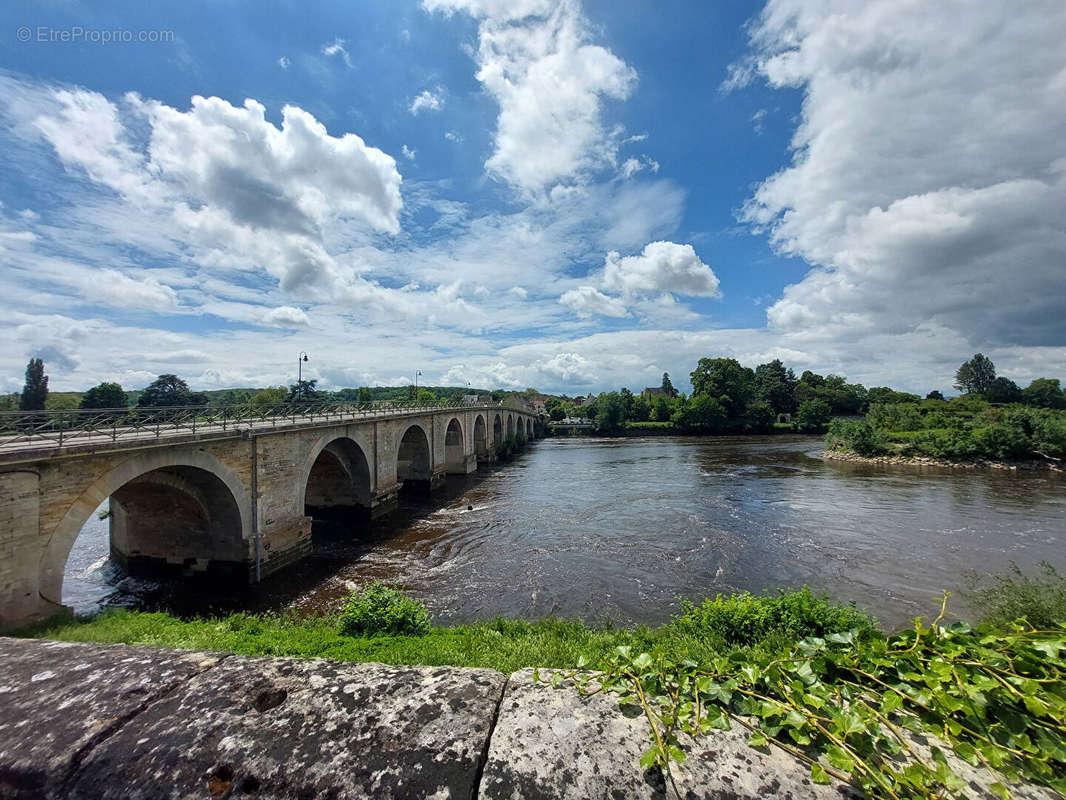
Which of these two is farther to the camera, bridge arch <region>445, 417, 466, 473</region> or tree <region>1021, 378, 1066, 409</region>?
tree <region>1021, 378, 1066, 409</region>

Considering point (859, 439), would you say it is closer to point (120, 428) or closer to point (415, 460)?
point (415, 460)

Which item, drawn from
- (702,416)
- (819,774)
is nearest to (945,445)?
(702,416)

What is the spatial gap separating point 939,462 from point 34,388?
9320 cm

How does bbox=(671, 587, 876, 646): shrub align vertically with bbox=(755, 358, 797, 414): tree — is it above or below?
below

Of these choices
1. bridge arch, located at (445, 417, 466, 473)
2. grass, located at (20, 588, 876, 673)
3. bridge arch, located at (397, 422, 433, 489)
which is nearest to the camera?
grass, located at (20, 588, 876, 673)

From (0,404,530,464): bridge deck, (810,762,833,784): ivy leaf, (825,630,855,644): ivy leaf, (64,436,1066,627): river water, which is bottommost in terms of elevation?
(64,436,1066,627): river water

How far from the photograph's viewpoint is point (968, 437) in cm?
4178

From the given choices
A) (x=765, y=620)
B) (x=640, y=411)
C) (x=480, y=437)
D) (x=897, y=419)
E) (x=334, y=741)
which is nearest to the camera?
(x=334, y=741)

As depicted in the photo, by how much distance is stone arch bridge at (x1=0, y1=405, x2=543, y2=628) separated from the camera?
10070 millimetres

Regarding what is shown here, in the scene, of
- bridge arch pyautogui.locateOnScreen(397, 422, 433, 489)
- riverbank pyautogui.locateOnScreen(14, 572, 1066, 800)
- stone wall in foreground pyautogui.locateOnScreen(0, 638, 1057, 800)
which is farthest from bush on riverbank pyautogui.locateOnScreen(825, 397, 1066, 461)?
stone wall in foreground pyautogui.locateOnScreen(0, 638, 1057, 800)

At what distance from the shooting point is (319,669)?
1.69 m

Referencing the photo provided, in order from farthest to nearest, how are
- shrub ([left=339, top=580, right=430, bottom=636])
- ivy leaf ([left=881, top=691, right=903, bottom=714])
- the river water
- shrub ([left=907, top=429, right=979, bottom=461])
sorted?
shrub ([left=907, top=429, right=979, bottom=461]) → the river water → shrub ([left=339, top=580, right=430, bottom=636]) → ivy leaf ([left=881, top=691, right=903, bottom=714])

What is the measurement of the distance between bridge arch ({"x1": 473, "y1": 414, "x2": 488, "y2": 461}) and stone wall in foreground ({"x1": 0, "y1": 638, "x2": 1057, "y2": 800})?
46.9m

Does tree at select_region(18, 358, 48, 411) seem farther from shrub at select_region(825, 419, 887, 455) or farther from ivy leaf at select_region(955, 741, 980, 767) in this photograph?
shrub at select_region(825, 419, 887, 455)
